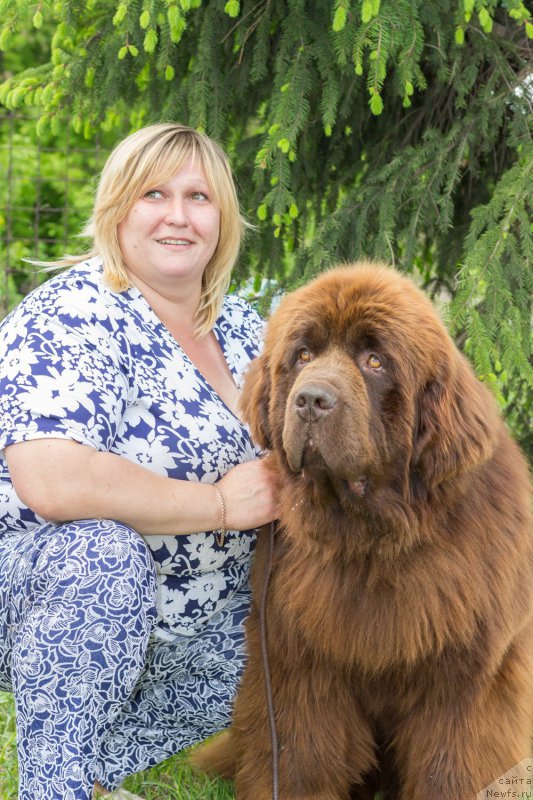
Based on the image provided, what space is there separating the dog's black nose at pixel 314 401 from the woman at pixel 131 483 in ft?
1.38

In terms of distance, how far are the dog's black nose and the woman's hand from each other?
41 cm

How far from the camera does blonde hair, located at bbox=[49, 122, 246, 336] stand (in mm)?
2730

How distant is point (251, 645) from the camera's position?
2525mm

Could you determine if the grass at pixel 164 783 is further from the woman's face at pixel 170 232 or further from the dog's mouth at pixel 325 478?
the woman's face at pixel 170 232

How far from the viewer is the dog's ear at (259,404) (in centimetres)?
245

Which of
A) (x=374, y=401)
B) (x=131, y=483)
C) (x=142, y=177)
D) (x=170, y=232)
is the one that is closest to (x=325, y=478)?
(x=374, y=401)

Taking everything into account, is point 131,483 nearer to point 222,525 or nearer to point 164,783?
point 222,525

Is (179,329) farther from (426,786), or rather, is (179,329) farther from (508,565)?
(426,786)

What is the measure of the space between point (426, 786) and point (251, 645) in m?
0.54

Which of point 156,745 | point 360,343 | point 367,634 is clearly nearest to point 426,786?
point 367,634

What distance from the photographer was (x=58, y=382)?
2318mm

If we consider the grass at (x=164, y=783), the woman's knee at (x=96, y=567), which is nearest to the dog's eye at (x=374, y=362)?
the woman's knee at (x=96, y=567)

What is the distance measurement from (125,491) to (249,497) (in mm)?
318

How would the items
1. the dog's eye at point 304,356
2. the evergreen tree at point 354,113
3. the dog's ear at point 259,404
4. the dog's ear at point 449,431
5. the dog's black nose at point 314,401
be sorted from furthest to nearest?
the evergreen tree at point 354,113 < the dog's ear at point 259,404 < the dog's eye at point 304,356 < the dog's ear at point 449,431 < the dog's black nose at point 314,401
